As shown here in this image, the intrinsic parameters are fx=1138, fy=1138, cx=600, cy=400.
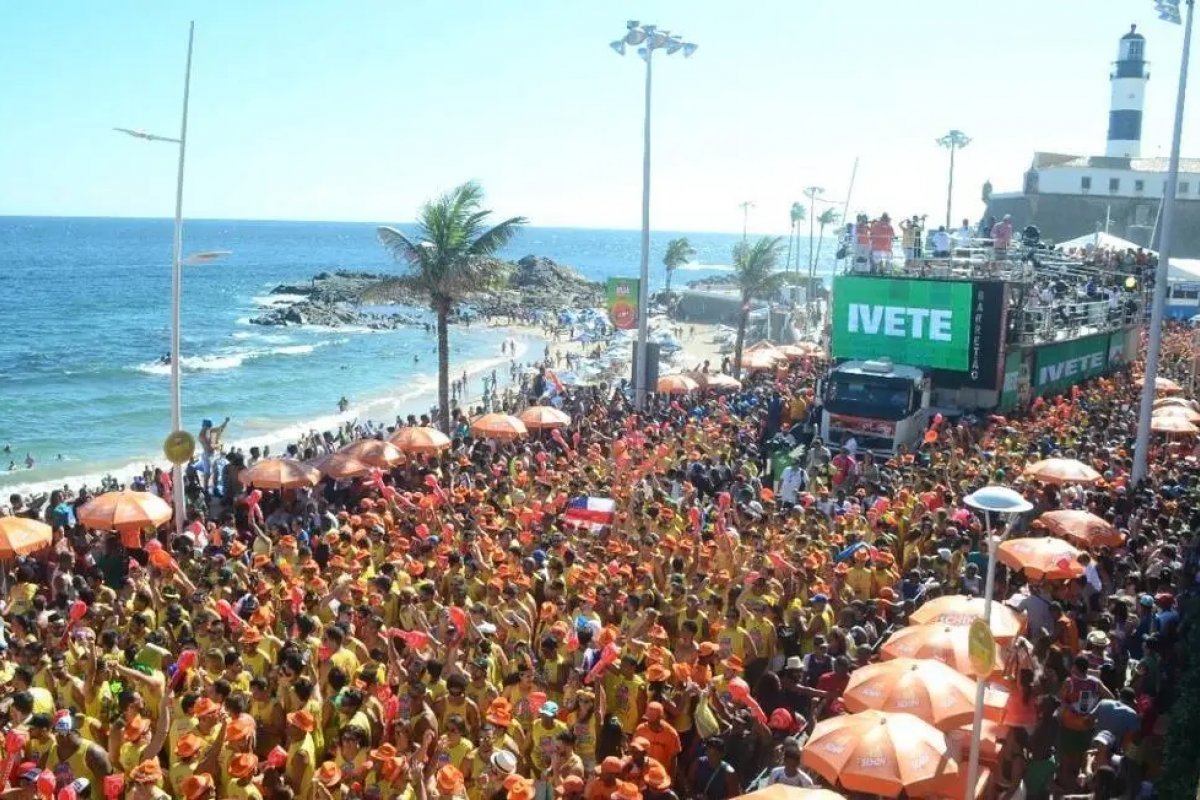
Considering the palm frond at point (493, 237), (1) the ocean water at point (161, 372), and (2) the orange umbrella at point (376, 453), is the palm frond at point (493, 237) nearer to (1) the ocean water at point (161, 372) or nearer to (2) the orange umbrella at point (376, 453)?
(2) the orange umbrella at point (376, 453)

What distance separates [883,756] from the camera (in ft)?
23.0

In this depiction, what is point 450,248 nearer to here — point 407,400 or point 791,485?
point 791,485

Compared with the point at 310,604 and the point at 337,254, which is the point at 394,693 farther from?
the point at 337,254

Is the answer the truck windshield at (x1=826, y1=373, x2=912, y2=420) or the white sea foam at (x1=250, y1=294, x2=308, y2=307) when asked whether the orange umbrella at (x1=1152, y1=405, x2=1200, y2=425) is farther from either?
the white sea foam at (x1=250, y1=294, x2=308, y2=307)

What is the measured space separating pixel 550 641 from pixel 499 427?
10.8m

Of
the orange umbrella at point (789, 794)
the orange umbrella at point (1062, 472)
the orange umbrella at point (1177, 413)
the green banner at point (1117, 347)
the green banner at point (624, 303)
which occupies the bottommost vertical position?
the orange umbrella at point (789, 794)

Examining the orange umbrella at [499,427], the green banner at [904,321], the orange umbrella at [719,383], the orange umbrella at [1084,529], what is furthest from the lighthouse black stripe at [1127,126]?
the orange umbrella at [1084,529]

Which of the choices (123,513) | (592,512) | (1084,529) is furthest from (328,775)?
(1084,529)

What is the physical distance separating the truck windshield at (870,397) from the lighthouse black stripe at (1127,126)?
67427mm

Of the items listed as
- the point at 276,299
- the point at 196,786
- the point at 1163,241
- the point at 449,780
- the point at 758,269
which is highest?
the point at 1163,241

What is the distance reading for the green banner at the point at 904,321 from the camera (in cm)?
2352

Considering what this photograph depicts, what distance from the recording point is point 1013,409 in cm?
2419

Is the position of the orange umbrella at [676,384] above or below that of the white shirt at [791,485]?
above

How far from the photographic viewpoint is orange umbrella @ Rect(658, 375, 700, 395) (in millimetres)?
26094
